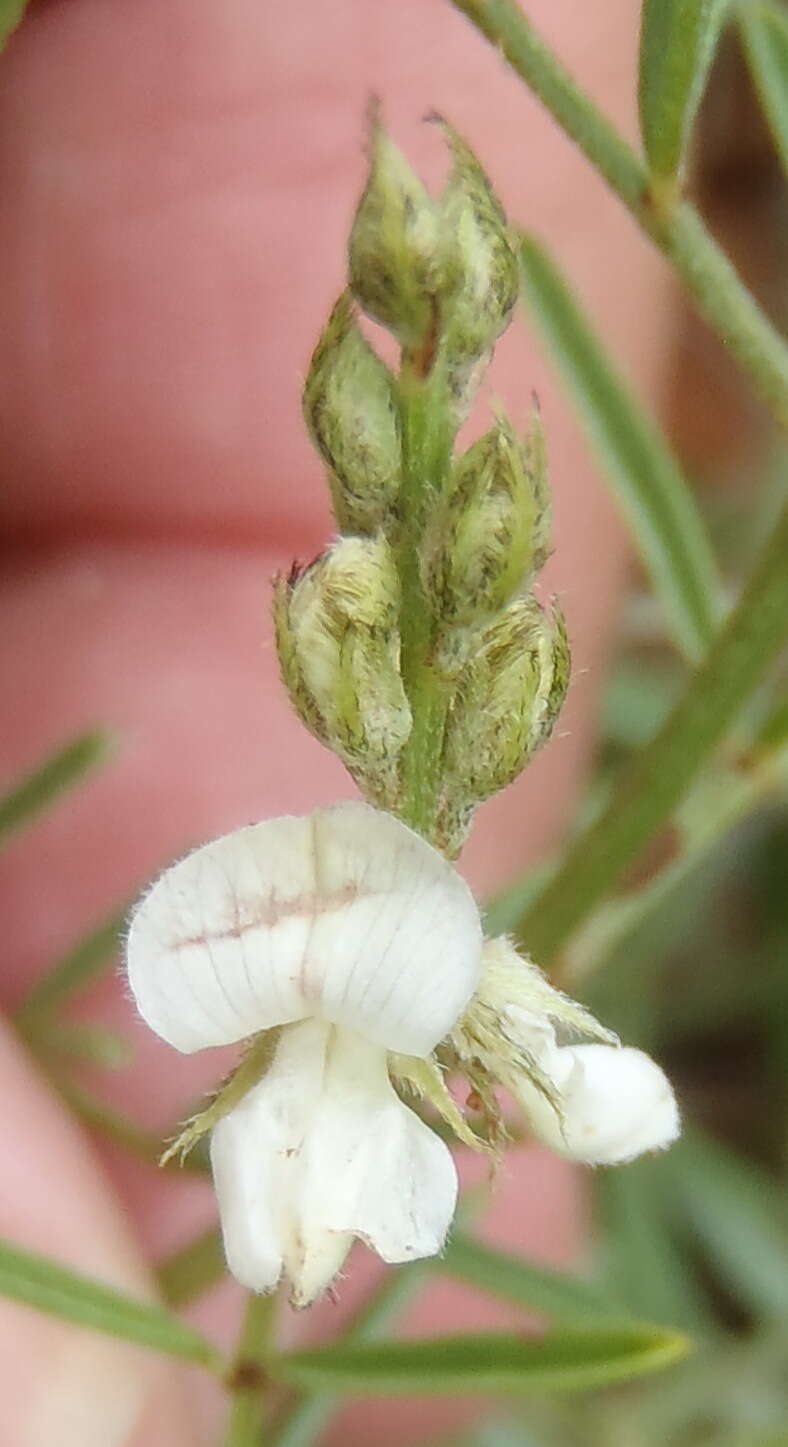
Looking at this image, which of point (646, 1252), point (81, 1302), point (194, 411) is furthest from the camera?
point (646, 1252)

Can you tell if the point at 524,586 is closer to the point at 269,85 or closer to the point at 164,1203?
the point at 269,85

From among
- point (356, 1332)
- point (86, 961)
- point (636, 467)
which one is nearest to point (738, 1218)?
point (356, 1332)

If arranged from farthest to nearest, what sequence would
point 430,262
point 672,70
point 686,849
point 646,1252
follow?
point 646,1252 < point 686,849 < point 672,70 < point 430,262

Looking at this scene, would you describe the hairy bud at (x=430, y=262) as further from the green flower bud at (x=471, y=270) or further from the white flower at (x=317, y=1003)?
the white flower at (x=317, y=1003)

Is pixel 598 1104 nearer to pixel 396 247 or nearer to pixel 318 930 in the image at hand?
pixel 318 930

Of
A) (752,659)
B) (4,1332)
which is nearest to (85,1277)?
(4,1332)

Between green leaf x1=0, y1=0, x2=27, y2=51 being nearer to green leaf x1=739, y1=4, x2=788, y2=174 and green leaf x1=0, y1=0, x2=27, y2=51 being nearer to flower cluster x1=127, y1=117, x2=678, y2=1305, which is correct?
flower cluster x1=127, y1=117, x2=678, y2=1305
